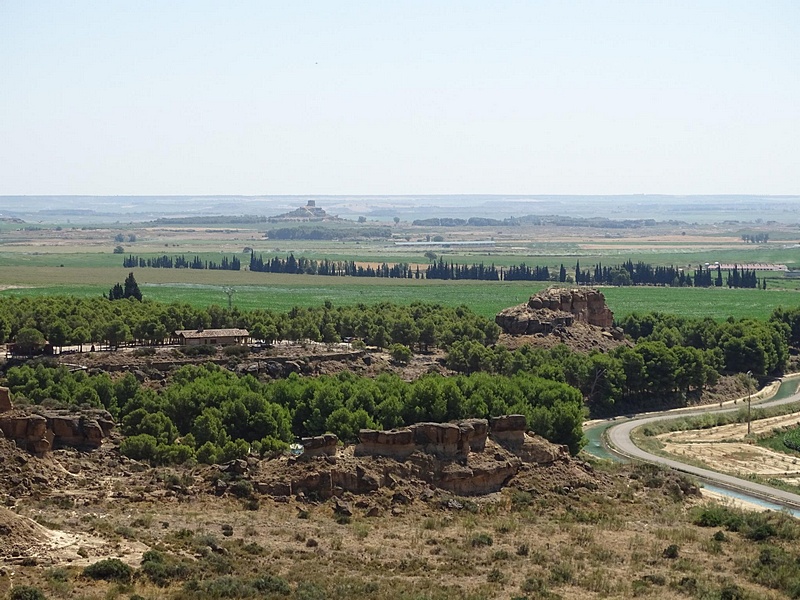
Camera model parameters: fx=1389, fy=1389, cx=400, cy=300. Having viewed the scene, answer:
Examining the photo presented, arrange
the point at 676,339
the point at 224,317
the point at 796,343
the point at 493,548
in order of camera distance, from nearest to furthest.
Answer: the point at 493,548, the point at 224,317, the point at 676,339, the point at 796,343

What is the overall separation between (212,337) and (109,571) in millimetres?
57466

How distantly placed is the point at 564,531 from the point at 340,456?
29.1ft

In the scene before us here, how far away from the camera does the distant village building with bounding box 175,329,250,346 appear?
9281 centimetres

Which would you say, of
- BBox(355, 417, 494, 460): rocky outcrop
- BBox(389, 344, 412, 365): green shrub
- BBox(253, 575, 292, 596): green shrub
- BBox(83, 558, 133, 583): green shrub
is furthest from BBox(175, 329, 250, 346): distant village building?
BBox(253, 575, 292, 596): green shrub

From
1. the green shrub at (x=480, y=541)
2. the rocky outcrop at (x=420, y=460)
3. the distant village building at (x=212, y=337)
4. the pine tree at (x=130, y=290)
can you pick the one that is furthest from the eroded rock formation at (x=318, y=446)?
the pine tree at (x=130, y=290)

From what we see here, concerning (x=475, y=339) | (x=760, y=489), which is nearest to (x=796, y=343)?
(x=475, y=339)

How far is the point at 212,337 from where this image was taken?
9356 cm

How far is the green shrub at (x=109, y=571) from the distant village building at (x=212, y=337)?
5503 centimetres

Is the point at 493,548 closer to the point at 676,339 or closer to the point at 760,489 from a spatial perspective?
the point at 760,489

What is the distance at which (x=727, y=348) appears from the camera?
106250 millimetres

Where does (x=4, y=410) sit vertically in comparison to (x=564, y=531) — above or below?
above

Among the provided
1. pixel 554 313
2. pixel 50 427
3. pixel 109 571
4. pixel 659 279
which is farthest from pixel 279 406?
pixel 659 279

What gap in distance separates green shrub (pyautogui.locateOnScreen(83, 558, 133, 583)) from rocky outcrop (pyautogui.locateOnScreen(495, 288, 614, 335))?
71.7 metres

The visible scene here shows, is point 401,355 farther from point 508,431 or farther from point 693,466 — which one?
point 508,431
